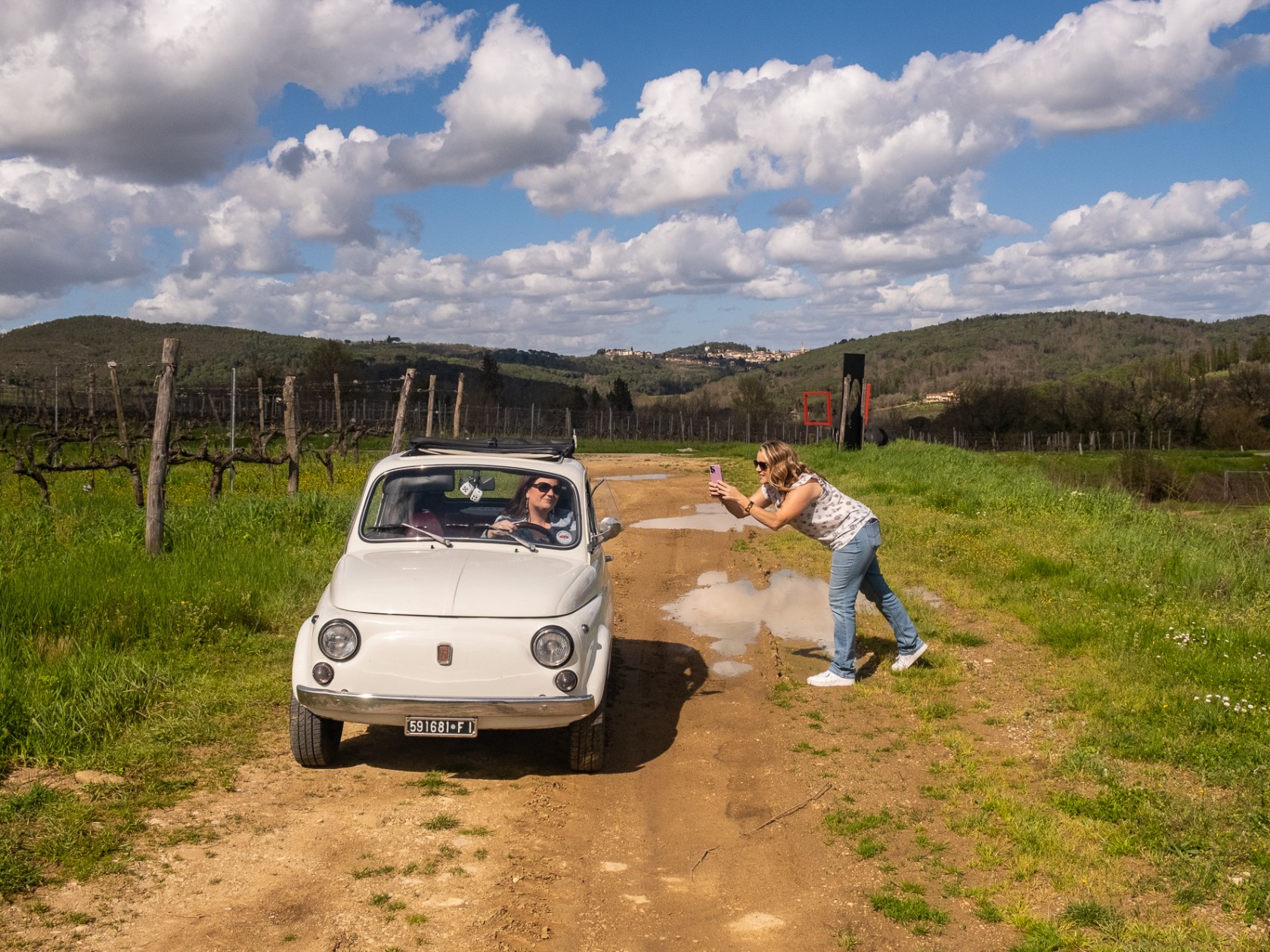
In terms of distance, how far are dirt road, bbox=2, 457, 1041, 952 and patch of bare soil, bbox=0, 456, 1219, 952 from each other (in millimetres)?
12

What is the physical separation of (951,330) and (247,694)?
191m

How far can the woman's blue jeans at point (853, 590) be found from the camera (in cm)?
809

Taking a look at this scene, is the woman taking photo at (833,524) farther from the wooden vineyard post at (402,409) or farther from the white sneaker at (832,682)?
the wooden vineyard post at (402,409)

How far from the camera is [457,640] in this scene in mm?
5809

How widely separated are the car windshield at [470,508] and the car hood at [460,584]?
290mm

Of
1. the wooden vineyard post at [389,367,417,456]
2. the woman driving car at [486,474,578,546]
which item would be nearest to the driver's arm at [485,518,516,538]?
the woman driving car at [486,474,578,546]

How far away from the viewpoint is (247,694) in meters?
7.74

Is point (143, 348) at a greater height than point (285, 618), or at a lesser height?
greater

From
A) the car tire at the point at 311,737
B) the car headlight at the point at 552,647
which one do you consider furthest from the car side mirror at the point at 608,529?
the car tire at the point at 311,737

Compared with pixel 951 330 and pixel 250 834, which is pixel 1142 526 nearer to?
pixel 250 834

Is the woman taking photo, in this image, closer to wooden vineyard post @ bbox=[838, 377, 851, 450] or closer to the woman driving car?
the woman driving car

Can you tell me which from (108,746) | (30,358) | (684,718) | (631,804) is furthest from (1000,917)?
(30,358)

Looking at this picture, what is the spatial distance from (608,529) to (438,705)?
1.85m

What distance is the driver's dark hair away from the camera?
7441 millimetres
